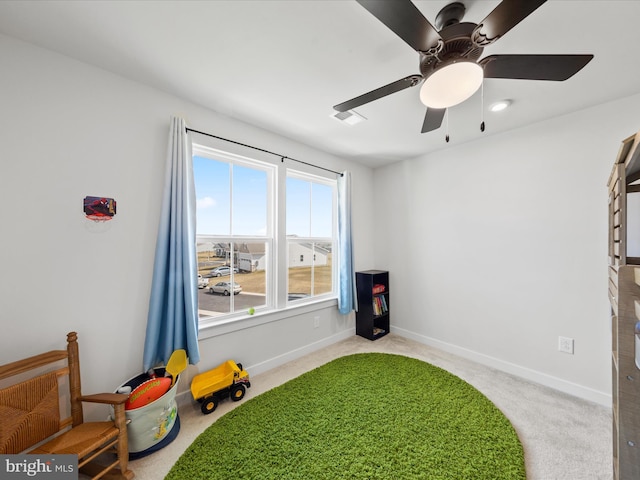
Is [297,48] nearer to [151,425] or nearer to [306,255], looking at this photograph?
[306,255]

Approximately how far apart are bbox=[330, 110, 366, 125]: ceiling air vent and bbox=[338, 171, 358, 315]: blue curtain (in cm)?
92

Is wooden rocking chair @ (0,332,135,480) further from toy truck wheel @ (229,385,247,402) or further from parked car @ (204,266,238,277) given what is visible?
parked car @ (204,266,238,277)

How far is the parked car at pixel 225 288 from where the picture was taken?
7.43 feet

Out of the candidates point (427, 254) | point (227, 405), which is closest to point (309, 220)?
point (427, 254)

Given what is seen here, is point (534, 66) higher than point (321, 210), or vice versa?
point (534, 66)

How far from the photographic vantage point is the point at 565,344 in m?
2.13

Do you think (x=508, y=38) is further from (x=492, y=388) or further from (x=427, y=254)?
(x=492, y=388)

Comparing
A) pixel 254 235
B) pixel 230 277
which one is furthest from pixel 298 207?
pixel 230 277

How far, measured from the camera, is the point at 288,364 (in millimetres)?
2574

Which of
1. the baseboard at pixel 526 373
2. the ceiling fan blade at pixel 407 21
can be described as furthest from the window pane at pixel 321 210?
the ceiling fan blade at pixel 407 21

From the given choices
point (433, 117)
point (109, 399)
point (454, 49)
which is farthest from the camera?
point (433, 117)

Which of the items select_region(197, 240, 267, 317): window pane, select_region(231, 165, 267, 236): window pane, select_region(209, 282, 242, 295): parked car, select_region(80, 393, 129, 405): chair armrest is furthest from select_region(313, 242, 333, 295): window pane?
select_region(80, 393, 129, 405): chair armrest

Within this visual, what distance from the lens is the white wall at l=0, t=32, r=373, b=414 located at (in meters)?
1.36

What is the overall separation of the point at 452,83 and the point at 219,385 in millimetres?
2465
